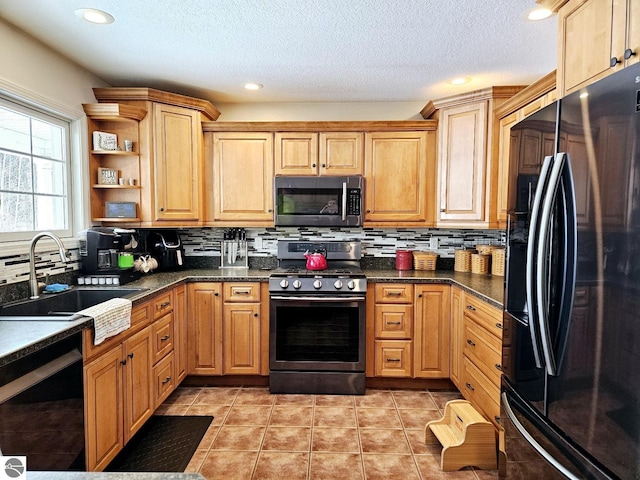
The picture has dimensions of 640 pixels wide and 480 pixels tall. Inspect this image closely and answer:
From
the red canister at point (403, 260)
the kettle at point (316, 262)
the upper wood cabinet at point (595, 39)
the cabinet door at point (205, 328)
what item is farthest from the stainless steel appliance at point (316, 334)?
the upper wood cabinet at point (595, 39)

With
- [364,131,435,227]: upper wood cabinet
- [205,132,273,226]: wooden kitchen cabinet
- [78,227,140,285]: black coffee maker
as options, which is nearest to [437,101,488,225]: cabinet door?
[364,131,435,227]: upper wood cabinet

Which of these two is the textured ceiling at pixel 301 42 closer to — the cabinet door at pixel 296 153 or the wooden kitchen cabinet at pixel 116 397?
the cabinet door at pixel 296 153

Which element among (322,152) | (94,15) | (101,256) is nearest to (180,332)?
(101,256)

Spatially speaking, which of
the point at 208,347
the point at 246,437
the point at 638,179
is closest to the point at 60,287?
the point at 208,347

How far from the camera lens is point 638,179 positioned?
95cm

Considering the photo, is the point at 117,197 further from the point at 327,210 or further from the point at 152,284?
the point at 327,210

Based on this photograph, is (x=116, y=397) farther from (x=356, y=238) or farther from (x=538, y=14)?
(x=538, y=14)

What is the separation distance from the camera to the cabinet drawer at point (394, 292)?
118 inches

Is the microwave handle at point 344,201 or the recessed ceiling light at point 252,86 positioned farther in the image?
the microwave handle at point 344,201

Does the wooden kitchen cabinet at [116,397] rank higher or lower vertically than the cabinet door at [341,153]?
lower

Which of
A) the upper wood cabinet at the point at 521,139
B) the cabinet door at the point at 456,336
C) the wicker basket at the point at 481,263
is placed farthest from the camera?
the wicker basket at the point at 481,263

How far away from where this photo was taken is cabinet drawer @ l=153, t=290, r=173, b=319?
2.47 meters

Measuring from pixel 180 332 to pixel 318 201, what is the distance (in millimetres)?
1545

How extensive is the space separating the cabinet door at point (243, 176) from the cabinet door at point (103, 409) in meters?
1.58
